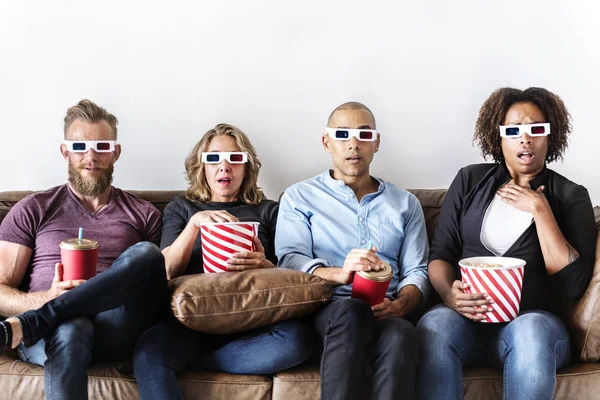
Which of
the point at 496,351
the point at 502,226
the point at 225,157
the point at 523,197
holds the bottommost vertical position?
the point at 496,351

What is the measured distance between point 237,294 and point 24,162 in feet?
5.33

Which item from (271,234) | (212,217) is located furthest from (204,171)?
(212,217)

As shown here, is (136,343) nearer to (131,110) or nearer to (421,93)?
(131,110)

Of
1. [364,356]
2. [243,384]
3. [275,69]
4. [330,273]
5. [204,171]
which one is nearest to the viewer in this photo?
[364,356]

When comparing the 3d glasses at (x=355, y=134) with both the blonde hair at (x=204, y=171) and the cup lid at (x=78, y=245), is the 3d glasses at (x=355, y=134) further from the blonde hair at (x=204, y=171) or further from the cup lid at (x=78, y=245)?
Answer: the cup lid at (x=78, y=245)

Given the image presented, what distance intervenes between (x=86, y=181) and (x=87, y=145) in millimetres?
148

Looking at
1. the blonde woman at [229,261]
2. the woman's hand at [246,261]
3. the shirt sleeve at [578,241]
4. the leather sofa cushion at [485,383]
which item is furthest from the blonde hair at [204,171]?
the shirt sleeve at [578,241]

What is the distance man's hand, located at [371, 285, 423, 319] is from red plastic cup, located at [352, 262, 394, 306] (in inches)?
2.8

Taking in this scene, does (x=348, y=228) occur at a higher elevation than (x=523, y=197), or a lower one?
lower

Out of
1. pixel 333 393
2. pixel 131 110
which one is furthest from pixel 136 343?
pixel 131 110

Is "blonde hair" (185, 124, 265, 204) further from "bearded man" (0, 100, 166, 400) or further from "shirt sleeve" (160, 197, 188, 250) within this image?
"bearded man" (0, 100, 166, 400)

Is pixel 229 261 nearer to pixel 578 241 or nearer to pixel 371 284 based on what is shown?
pixel 371 284

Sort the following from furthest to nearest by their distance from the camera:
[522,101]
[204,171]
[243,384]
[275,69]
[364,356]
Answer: [275,69]
[204,171]
[522,101]
[243,384]
[364,356]

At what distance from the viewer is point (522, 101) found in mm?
2867
